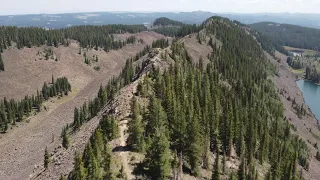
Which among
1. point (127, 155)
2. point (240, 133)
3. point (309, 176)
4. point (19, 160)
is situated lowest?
point (309, 176)

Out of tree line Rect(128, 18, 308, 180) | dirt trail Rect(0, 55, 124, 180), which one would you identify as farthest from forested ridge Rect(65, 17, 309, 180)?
dirt trail Rect(0, 55, 124, 180)

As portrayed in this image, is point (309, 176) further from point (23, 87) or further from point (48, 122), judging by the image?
point (23, 87)


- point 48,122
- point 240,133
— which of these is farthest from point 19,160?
point 240,133

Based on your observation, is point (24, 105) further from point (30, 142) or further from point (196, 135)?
point (196, 135)

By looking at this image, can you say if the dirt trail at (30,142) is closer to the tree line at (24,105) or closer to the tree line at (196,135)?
the tree line at (24,105)

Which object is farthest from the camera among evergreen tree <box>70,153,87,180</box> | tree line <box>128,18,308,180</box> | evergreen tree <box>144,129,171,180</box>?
tree line <box>128,18,308,180</box>

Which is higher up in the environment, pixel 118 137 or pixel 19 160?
pixel 118 137

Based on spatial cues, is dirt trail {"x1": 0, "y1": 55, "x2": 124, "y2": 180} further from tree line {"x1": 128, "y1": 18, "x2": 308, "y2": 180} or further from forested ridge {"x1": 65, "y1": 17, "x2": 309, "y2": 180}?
tree line {"x1": 128, "y1": 18, "x2": 308, "y2": 180}

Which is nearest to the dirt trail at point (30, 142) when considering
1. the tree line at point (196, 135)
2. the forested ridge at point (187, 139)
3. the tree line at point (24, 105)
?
the tree line at point (24, 105)

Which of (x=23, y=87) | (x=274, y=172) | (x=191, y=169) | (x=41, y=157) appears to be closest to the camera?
(x=191, y=169)
